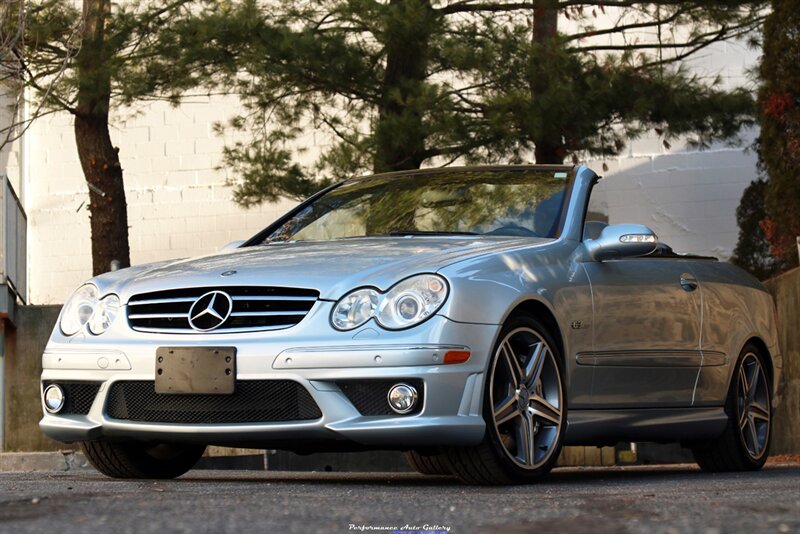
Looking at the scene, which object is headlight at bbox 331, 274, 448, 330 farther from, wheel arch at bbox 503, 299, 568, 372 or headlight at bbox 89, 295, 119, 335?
headlight at bbox 89, 295, 119, 335

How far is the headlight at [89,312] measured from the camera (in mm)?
5984

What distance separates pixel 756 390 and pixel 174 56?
18.3 ft

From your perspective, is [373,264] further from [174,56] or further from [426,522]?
[174,56]

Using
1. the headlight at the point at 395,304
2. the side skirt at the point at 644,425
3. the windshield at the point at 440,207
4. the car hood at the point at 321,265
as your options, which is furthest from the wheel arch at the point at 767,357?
the headlight at the point at 395,304

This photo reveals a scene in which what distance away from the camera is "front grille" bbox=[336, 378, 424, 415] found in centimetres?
544

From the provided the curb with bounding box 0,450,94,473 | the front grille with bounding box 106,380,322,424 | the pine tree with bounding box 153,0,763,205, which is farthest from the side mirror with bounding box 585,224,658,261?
the curb with bounding box 0,450,94,473

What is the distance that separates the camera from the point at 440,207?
6.92m

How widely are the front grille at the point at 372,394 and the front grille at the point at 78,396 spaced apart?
3.52 feet

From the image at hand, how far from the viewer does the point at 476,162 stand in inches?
484

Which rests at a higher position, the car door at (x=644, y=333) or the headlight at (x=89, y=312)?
the headlight at (x=89, y=312)

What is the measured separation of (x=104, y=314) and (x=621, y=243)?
7.12ft

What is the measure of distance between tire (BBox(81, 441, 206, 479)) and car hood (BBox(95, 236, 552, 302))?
0.71 m

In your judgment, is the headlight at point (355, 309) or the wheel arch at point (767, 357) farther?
Result: the wheel arch at point (767, 357)

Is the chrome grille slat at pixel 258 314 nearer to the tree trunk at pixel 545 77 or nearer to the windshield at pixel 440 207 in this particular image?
the windshield at pixel 440 207
